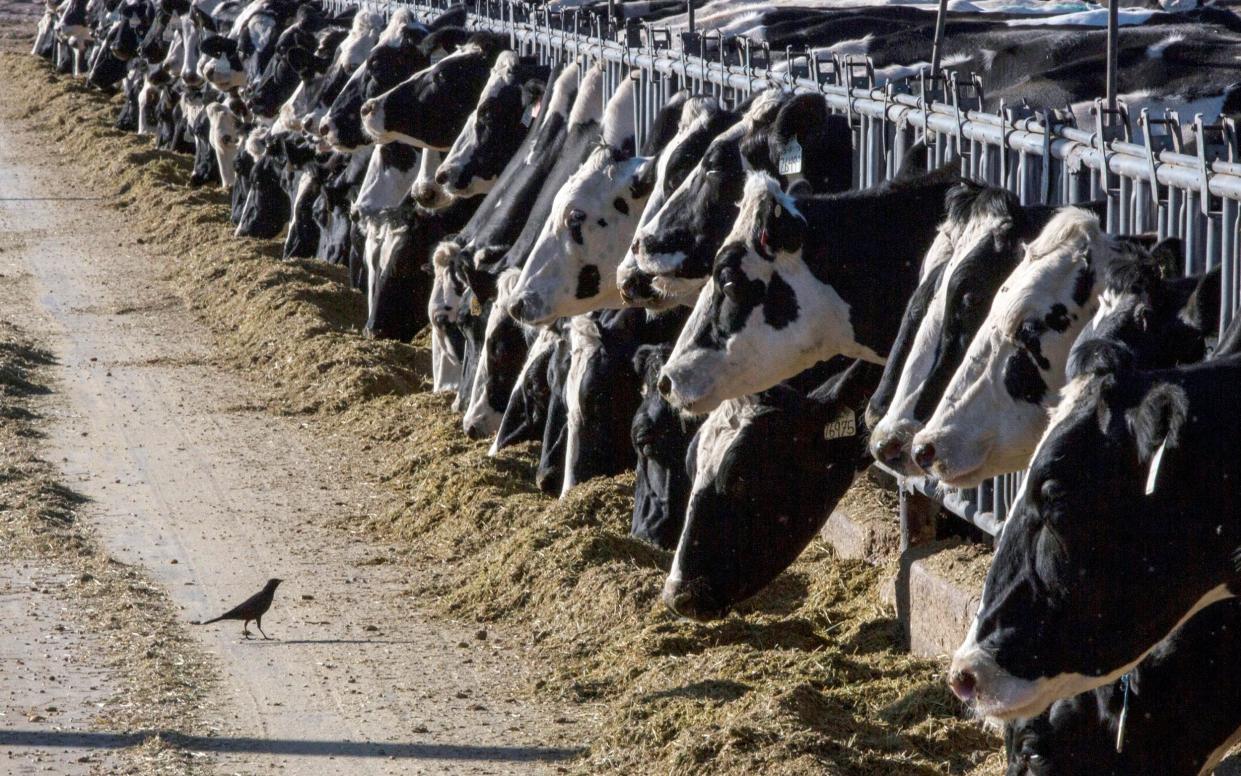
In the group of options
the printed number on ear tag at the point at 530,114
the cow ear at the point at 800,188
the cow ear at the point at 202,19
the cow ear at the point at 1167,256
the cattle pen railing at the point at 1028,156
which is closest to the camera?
the cow ear at the point at 1167,256

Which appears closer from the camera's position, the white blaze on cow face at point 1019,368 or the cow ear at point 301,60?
the white blaze on cow face at point 1019,368

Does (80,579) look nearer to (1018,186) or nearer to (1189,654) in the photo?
(1018,186)

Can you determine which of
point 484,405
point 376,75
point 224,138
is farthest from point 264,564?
point 224,138

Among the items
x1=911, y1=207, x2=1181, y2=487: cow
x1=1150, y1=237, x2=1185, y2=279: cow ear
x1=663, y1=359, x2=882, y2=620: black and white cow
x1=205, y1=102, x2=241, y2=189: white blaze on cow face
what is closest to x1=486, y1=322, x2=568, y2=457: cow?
x1=663, y1=359, x2=882, y2=620: black and white cow

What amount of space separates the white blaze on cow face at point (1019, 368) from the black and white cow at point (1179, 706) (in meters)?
Result: 0.58

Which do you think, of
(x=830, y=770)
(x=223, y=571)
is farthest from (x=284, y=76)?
(x=830, y=770)

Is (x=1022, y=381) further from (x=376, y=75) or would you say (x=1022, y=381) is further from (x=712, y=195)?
(x=376, y=75)

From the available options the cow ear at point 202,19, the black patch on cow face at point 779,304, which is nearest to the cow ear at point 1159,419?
the black patch on cow face at point 779,304

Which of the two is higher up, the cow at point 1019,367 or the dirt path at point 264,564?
the cow at point 1019,367

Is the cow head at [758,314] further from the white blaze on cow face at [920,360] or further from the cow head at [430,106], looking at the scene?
the cow head at [430,106]

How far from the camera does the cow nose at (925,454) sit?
431 cm

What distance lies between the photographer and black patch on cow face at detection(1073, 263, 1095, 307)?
4.32 meters

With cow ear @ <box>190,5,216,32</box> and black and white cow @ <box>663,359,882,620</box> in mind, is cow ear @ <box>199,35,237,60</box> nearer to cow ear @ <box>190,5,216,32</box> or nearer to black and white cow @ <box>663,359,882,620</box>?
cow ear @ <box>190,5,216,32</box>

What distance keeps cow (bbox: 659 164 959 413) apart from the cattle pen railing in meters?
0.37
